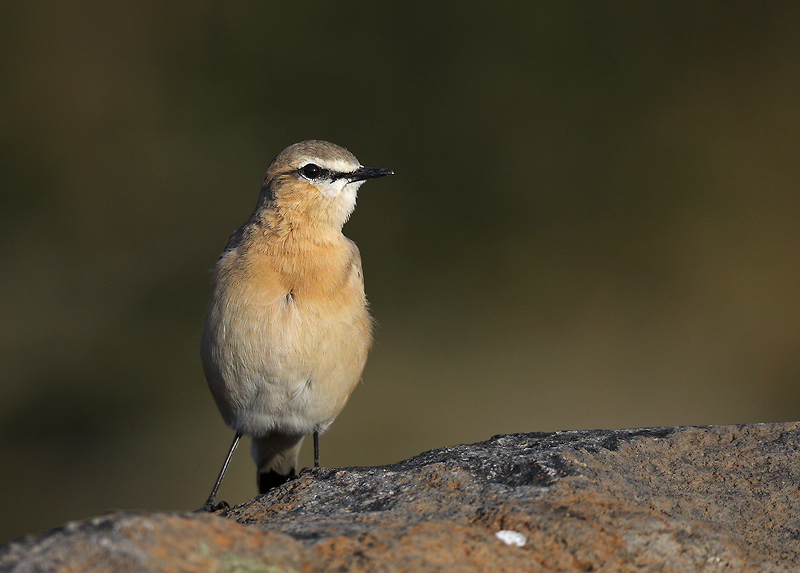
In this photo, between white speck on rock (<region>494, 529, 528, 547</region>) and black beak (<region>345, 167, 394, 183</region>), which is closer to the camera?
white speck on rock (<region>494, 529, 528, 547</region>)

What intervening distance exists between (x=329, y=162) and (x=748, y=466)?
3.29 m

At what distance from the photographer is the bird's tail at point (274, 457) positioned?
572 centimetres

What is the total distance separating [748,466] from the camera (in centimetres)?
327

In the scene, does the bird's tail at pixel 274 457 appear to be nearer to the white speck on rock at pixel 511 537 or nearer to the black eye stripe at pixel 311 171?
the black eye stripe at pixel 311 171

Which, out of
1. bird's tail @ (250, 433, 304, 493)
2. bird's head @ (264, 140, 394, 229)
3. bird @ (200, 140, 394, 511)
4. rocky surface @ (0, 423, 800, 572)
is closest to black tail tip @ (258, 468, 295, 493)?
bird's tail @ (250, 433, 304, 493)

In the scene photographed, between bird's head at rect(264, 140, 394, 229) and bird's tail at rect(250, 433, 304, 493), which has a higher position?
bird's head at rect(264, 140, 394, 229)

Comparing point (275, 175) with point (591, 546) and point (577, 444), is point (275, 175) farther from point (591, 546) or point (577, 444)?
point (591, 546)

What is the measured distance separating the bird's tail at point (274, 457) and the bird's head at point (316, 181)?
1760 mm

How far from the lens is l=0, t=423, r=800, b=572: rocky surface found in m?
1.98

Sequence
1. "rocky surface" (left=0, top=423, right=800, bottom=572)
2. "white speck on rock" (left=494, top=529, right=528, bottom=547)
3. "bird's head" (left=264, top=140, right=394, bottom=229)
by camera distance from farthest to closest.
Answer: "bird's head" (left=264, top=140, right=394, bottom=229)
"white speck on rock" (left=494, top=529, right=528, bottom=547)
"rocky surface" (left=0, top=423, right=800, bottom=572)

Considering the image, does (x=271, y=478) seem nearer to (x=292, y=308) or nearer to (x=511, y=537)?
(x=292, y=308)

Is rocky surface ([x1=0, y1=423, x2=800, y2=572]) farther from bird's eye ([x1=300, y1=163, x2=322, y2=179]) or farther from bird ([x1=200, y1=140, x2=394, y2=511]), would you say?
bird's eye ([x1=300, y1=163, x2=322, y2=179])

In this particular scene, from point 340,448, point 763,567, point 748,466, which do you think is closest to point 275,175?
point 748,466

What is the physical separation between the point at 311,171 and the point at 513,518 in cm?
334
